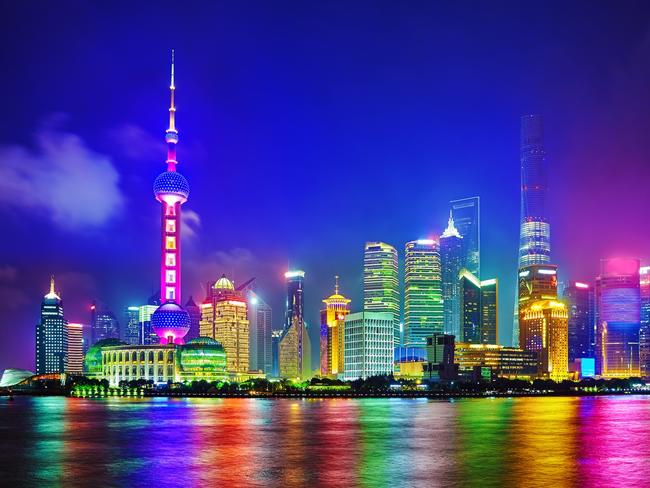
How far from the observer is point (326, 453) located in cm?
7875

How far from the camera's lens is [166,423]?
123 m

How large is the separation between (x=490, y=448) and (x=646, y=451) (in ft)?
49.8

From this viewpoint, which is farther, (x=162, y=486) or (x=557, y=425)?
(x=557, y=425)

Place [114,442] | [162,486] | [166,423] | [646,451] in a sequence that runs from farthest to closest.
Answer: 1. [166,423]
2. [114,442]
3. [646,451]
4. [162,486]

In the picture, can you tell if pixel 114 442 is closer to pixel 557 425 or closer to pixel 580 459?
pixel 580 459

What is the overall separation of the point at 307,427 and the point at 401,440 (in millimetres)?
25207

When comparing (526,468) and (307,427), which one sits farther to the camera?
(307,427)

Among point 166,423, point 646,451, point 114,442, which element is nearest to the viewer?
point 646,451

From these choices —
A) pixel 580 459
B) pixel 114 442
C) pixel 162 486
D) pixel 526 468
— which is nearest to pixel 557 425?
pixel 580 459

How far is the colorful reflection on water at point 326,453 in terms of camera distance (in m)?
62.2

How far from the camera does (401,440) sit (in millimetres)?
92375

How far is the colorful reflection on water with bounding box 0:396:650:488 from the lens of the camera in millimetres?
62250

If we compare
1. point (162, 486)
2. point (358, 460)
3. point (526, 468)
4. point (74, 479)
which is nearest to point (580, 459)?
point (526, 468)

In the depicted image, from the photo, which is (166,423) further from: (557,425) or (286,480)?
(286,480)
